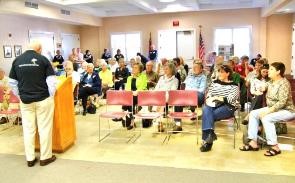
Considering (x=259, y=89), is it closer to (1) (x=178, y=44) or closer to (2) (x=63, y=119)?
(2) (x=63, y=119)

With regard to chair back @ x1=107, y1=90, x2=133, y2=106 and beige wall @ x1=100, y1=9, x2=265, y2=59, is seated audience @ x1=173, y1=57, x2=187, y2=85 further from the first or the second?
beige wall @ x1=100, y1=9, x2=265, y2=59

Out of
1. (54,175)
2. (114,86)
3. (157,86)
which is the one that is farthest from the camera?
(114,86)

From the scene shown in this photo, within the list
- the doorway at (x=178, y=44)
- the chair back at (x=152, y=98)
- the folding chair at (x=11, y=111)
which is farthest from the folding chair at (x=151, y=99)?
the doorway at (x=178, y=44)

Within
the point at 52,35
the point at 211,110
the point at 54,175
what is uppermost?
the point at 52,35

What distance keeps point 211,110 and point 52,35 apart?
9229 millimetres

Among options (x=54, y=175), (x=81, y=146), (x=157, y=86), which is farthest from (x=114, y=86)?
(x=54, y=175)

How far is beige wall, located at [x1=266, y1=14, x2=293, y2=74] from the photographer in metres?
11.6

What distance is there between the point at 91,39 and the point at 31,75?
418 inches

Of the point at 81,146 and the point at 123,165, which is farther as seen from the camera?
the point at 81,146

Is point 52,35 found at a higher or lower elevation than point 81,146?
higher

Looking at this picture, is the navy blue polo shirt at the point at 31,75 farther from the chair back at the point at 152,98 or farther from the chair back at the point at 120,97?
the chair back at the point at 152,98

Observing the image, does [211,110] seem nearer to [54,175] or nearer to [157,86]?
[157,86]

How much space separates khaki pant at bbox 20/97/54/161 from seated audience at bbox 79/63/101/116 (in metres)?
2.81

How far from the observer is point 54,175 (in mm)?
3371
